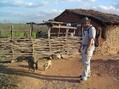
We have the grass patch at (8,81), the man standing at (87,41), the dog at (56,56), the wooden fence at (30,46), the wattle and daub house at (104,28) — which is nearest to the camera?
the man standing at (87,41)

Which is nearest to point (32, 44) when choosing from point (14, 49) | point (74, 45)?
point (14, 49)

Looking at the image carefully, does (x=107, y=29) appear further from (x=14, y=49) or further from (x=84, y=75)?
(x=84, y=75)

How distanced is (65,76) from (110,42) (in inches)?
369

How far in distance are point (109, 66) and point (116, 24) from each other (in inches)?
323

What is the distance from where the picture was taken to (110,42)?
2039cm

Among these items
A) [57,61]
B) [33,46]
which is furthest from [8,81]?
[33,46]

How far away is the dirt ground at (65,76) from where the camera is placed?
1040 cm

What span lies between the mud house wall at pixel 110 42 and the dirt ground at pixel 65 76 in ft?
21.4

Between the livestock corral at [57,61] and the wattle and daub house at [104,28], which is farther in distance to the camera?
the wattle and daub house at [104,28]

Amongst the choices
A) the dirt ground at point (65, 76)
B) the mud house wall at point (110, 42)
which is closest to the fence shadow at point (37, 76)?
the dirt ground at point (65, 76)

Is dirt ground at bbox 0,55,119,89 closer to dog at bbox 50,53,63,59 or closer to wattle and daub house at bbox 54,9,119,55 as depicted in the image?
dog at bbox 50,53,63,59

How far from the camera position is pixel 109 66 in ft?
41.8

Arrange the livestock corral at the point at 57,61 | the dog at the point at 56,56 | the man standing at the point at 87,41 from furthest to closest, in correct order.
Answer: the dog at the point at 56,56 → the livestock corral at the point at 57,61 → the man standing at the point at 87,41

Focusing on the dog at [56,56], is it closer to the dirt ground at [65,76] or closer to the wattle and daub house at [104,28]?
the dirt ground at [65,76]
